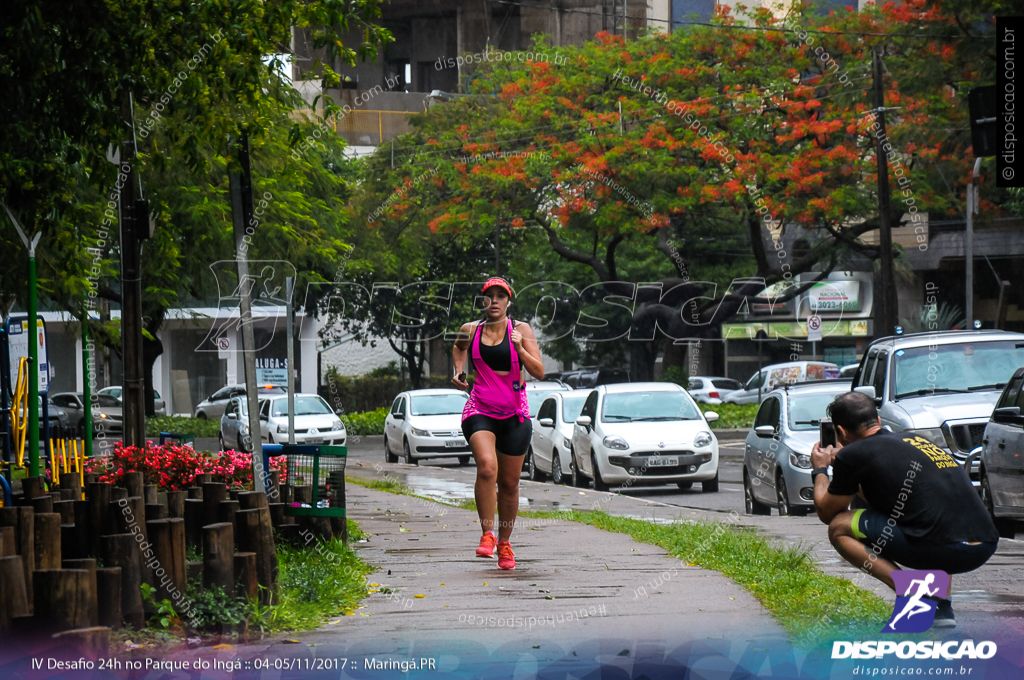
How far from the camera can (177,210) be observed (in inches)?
770

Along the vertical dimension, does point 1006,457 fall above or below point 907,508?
below

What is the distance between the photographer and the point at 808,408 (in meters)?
14.7

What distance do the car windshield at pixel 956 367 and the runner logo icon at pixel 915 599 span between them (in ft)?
26.8

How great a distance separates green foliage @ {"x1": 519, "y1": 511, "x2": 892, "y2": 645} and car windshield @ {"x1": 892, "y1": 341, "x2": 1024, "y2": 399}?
3.60 meters

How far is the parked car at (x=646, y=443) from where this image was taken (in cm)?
1783

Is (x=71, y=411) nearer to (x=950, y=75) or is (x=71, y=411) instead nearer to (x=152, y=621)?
(x=950, y=75)

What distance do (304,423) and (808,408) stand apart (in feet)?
46.6

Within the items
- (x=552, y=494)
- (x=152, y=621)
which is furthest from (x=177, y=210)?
(x=152, y=621)

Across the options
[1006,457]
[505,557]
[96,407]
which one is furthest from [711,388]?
[505,557]

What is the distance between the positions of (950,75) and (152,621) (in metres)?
22.6

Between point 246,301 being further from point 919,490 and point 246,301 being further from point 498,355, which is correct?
point 919,490

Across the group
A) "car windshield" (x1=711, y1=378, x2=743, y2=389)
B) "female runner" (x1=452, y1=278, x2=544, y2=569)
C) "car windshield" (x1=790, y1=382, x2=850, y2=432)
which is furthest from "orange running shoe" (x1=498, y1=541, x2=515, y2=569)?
"car windshield" (x1=711, y1=378, x2=743, y2=389)

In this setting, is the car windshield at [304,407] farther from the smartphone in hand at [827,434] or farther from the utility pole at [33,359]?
the smartphone in hand at [827,434]

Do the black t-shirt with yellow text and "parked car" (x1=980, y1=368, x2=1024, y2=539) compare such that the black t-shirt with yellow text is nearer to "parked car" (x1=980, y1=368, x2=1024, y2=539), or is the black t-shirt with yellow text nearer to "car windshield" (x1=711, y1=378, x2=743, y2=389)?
"parked car" (x1=980, y1=368, x2=1024, y2=539)
